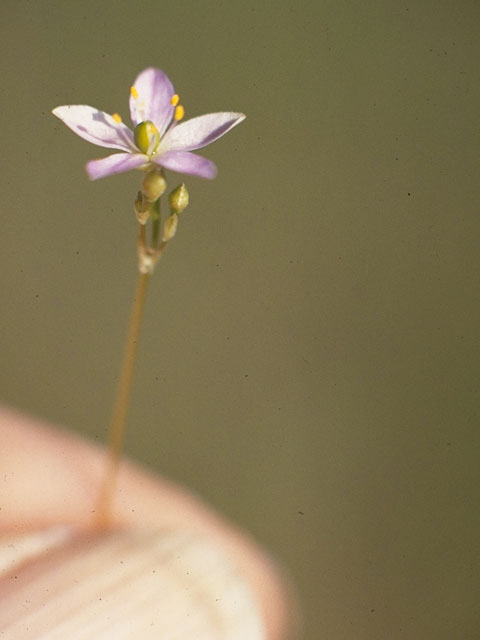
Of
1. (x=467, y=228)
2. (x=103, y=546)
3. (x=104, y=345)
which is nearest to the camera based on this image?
(x=103, y=546)

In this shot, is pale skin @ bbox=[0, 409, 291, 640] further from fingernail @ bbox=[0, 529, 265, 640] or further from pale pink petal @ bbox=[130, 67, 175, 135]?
pale pink petal @ bbox=[130, 67, 175, 135]

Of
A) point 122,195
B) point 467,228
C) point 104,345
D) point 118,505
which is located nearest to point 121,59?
point 122,195

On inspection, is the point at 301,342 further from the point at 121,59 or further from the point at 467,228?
the point at 121,59

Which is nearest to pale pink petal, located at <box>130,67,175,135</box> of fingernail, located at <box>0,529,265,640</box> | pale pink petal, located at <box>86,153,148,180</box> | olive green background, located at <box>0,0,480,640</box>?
pale pink petal, located at <box>86,153,148,180</box>

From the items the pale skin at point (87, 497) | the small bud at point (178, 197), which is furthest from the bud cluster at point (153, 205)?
the pale skin at point (87, 497)

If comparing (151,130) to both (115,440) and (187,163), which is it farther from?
(115,440)

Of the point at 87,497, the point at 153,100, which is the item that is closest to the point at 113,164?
the point at 153,100

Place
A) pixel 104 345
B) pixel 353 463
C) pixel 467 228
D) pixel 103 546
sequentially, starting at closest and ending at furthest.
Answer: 1. pixel 103 546
2. pixel 467 228
3. pixel 353 463
4. pixel 104 345
